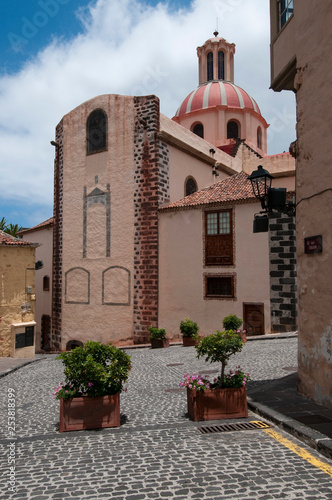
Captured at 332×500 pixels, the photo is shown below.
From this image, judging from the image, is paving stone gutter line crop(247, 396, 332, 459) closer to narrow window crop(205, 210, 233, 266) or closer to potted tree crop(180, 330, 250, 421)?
potted tree crop(180, 330, 250, 421)

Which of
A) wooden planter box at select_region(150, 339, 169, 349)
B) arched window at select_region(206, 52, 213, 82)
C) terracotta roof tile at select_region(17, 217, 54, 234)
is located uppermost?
arched window at select_region(206, 52, 213, 82)

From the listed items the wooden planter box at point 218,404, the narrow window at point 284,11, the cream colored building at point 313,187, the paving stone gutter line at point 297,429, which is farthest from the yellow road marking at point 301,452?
the narrow window at point 284,11

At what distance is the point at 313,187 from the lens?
708 centimetres

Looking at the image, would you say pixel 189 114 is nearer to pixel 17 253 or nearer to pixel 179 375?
pixel 17 253

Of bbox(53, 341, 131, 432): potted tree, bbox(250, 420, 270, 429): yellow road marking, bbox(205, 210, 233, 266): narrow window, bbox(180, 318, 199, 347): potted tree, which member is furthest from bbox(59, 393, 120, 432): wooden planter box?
bbox(205, 210, 233, 266): narrow window

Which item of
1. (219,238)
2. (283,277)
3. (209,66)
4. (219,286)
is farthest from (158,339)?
(209,66)

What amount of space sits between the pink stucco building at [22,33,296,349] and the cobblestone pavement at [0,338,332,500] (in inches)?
398

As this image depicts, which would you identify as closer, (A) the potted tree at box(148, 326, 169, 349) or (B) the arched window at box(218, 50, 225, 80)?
(A) the potted tree at box(148, 326, 169, 349)

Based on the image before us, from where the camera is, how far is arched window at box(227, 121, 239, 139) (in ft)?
97.3

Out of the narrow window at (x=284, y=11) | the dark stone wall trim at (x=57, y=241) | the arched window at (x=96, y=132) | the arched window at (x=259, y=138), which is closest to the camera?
the narrow window at (x=284, y=11)

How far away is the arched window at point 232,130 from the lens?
29.7 meters

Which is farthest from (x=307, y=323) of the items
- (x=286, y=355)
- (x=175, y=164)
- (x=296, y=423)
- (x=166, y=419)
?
(x=175, y=164)

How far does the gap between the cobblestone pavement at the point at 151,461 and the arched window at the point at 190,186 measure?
49.4 ft

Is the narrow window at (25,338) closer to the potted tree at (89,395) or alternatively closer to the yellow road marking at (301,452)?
the potted tree at (89,395)
